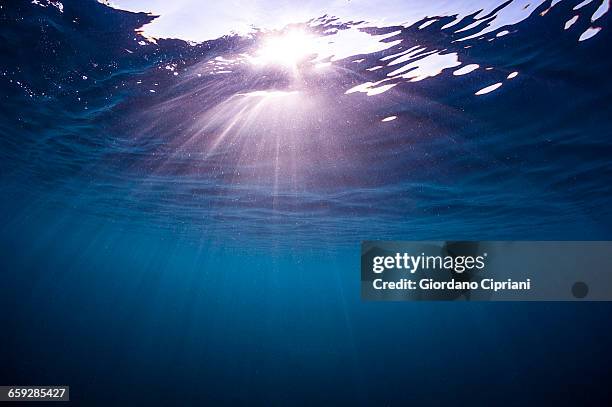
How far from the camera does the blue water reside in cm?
773

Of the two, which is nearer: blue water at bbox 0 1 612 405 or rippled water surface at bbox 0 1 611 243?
rippled water surface at bbox 0 1 611 243

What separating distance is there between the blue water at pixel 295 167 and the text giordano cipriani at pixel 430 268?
456 centimetres

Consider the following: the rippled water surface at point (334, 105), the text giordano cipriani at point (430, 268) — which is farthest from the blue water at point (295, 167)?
the text giordano cipriani at point (430, 268)

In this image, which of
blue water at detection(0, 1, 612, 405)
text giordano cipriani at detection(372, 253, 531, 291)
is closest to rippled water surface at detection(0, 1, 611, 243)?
blue water at detection(0, 1, 612, 405)

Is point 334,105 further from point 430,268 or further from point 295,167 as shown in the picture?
point 430,268

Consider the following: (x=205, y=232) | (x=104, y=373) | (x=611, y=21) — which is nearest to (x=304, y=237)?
(x=205, y=232)

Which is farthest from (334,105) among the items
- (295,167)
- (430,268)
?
(430,268)

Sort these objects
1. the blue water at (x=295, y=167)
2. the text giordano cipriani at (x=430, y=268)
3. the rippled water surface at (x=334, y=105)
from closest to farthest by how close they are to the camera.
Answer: the text giordano cipriani at (x=430, y=268), the rippled water surface at (x=334, y=105), the blue water at (x=295, y=167)

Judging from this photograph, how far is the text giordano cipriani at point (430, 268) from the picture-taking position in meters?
6.44

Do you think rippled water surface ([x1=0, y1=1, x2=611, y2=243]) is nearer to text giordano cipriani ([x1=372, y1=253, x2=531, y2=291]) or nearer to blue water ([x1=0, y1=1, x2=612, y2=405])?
blue water ([x1=0, y1=1, x2=612, y2=405])

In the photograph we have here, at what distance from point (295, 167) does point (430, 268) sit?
8.43 m

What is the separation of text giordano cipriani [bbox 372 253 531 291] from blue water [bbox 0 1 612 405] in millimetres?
4562

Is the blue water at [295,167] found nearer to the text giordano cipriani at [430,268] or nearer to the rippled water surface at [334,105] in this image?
the rippled water surface at [334,105]

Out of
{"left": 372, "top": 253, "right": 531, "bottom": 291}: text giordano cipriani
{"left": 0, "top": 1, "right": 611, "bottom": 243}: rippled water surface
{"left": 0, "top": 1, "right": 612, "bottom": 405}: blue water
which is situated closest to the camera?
{"left": 372, "top": 253, "right": 531, "bottom": 291}: text giordano cipriani
